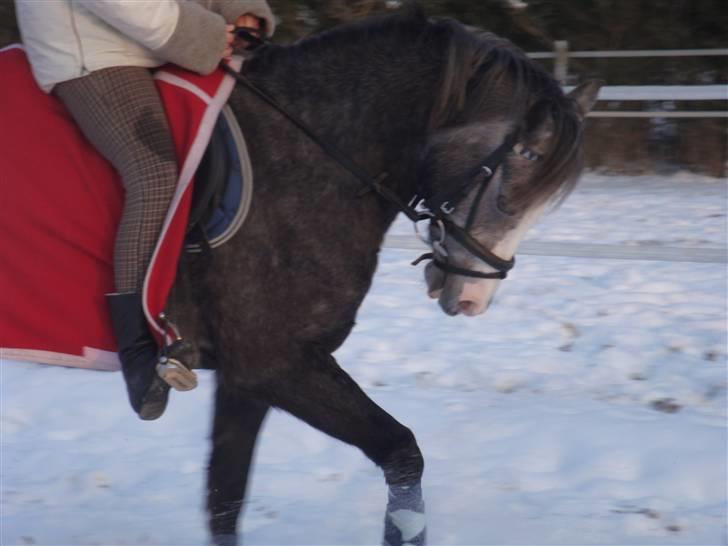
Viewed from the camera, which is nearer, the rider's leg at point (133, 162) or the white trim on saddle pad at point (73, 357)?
the rider's leg at point (133, 162)

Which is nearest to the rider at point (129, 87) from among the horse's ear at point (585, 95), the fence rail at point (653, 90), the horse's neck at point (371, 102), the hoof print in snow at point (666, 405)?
the horse's neck at point (371, 102)

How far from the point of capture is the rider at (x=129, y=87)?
265 cm

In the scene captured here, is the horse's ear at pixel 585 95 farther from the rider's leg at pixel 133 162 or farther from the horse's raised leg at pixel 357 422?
the rider's leg at pixel 133 162

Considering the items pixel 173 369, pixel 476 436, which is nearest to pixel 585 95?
pixel 173 369

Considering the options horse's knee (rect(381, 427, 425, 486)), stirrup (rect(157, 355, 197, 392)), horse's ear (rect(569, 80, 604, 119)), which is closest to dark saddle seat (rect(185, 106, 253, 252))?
stirrup (rect(157, 355, 197, 392))

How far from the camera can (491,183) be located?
8.84 ft

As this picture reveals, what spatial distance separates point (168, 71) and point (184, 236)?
492mm

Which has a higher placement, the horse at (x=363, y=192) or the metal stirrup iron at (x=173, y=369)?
the horse at (x=363, y=192)

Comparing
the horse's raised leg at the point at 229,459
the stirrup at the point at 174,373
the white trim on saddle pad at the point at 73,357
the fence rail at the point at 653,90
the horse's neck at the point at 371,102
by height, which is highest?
the horse's neck at the point at 371,102

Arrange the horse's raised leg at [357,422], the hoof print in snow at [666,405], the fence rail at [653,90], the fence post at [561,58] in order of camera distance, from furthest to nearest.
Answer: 1. the fence post at [561,58]
2. the fence rail at [653,90]
3. the hoof print in snow at [666,405]
4. the horse's raised leg at [357,422]

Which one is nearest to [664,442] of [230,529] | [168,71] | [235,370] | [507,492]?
[507,492]

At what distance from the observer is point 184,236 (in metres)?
2.73

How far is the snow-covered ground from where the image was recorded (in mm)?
3668

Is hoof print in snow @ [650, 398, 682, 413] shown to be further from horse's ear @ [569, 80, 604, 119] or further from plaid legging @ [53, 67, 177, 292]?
plaid legging @ [53, 67, 177, 292]
